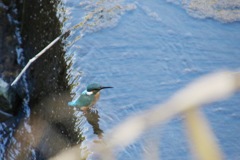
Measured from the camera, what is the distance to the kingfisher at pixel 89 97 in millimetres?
3621

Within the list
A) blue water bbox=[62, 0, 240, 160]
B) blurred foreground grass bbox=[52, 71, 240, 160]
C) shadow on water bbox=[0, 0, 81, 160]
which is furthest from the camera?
shadow on water bbox=[0, 0, 81, 160]

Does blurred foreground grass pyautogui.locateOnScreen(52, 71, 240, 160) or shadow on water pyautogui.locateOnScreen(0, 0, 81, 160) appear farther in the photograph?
shadow on water pyautogui.locateOnScreen(0, 0, 81, 160)

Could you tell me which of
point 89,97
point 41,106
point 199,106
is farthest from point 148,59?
point 199,106

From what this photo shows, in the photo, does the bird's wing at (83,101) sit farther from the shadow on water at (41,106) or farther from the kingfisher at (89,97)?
the shadow on water at (41,106)

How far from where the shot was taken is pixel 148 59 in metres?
4.18

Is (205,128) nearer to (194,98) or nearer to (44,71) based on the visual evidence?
(194,98)

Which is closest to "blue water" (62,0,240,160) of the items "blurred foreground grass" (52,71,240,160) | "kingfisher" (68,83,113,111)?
"kingfisher" (68,83,113,111)

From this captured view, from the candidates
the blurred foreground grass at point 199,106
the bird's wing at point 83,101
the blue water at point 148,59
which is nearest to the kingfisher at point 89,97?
the bird's wing at point 83,101

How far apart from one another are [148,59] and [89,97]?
2.65ft

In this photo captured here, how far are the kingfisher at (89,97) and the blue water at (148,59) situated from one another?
0.41 feet

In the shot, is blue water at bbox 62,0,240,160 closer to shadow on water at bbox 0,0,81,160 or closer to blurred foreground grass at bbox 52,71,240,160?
shadow on water at bbox 0,0,81,160

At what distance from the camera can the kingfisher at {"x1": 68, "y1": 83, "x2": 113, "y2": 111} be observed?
362 cm

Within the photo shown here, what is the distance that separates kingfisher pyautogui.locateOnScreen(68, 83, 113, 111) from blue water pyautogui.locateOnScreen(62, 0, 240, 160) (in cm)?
12

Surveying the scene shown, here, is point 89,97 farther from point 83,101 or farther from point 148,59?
point 148,59
